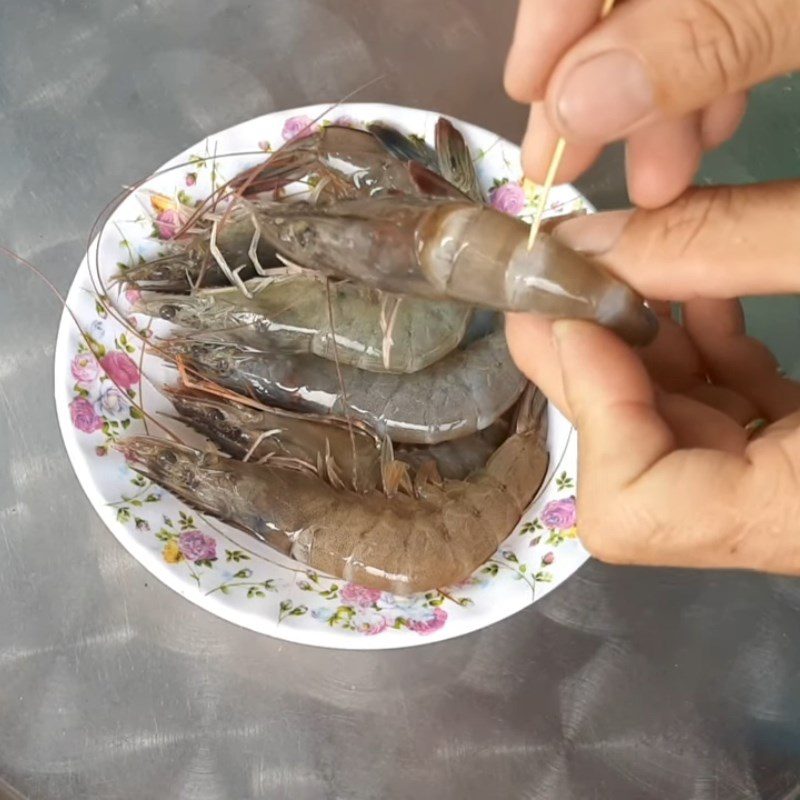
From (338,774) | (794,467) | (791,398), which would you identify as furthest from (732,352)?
(338,774)

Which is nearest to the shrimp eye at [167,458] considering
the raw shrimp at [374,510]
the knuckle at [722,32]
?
the raw shrimp at [374,510]

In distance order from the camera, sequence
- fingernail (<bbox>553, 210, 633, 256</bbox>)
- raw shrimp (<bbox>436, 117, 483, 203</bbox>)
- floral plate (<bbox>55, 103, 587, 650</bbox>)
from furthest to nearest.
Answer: raw shrimp (<bbox>436, 117, 483, 203</bbox>)
floral plate (<bbox>55, 103, 587, 650</bbox>)
fingernail (<bbox>553, 210, 633, 256</bbox>)

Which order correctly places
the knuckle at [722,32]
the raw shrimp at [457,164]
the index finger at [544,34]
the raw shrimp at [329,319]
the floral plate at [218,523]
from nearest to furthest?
1. the knuckle at [722,32]
2. the index finger at [544,34]
3. the floral plate at [218,523]
4. the raw shrimp at [457,164]
5. the raw shrimp at [329,319]

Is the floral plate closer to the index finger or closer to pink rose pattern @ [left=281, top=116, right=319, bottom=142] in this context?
pink rose pattern @ [left=281, top=116, right=319, bottom=142]

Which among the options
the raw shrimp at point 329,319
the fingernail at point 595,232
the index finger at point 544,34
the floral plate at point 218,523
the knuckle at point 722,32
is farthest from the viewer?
the raw shrimp at point 329,319

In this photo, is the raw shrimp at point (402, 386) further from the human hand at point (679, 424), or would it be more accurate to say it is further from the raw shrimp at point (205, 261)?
the human hand at point (679, 424)

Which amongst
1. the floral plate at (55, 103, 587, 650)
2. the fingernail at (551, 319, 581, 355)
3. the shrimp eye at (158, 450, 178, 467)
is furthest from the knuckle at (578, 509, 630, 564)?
the shrimp eye at (158, 450, 178, 467)

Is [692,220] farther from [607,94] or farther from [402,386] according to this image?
[402,386]
